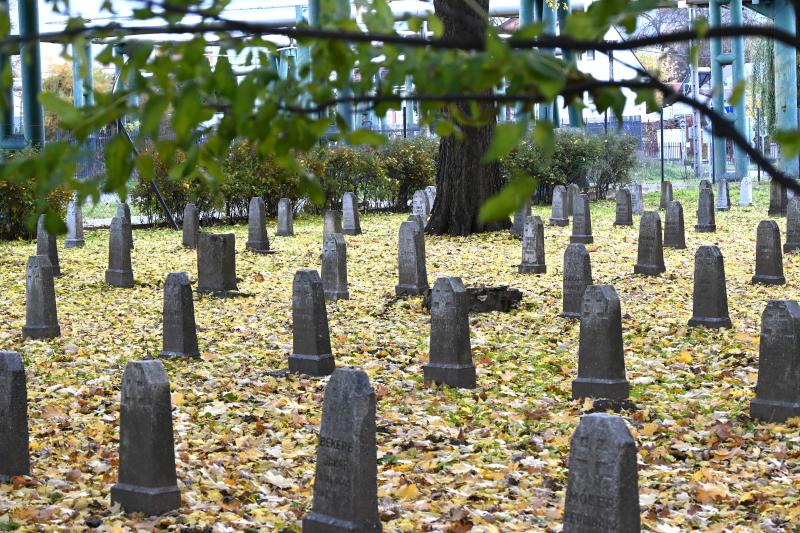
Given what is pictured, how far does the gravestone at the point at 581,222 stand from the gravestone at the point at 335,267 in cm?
740

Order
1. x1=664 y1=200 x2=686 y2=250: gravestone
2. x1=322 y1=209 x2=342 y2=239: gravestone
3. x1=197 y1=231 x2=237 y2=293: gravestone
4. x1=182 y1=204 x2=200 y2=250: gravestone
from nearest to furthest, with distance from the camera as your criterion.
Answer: x1=197 y1=231 x2=237 y2=293: gravestone
x1=664 y1=200 x2=686 y2=250: gravestone
x1=182 y1=204 x2=200 y2=250: gravestone
x1=322 y1=209 x2=342 y2=239: gravestone

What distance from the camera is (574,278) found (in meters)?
12.8

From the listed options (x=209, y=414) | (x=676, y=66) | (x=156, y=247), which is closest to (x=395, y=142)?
(x=156, y=247)

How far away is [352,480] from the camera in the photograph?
5641mm

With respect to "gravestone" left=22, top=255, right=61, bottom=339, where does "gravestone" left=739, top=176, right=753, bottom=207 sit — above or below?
above

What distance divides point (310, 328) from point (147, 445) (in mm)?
3891

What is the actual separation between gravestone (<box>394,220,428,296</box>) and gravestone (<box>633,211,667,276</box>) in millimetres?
3636

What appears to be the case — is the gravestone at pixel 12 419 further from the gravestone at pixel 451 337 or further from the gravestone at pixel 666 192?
the gravestone at pixel 666 192

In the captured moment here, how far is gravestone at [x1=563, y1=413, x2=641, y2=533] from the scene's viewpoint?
4.85 metres

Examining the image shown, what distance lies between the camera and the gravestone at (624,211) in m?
24.8

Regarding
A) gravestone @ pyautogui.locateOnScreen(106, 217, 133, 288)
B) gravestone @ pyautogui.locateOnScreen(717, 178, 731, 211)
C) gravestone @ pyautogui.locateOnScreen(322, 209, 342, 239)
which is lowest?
gravestone @ pyautogui.locateOnScreen(106, 217, 133, 288)

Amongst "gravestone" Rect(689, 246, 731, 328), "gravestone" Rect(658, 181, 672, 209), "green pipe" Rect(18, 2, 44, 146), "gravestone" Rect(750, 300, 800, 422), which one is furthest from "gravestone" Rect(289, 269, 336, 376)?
"gravestone" Rect(658, 181, 672, 209)

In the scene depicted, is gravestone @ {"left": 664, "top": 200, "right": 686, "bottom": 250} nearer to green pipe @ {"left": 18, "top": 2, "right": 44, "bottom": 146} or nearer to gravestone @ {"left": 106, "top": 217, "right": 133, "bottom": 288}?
gravestone @ {"left": 106, "top": 217, "right": 133, "bottom": 288}

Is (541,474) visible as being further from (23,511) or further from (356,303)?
(356,303)
